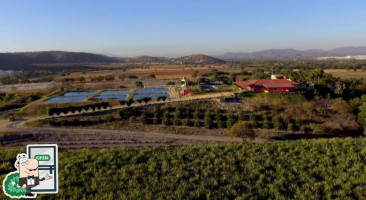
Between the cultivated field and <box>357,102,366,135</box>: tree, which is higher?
the cultivated field

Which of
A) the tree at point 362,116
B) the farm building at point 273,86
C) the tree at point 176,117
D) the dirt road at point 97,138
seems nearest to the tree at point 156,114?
the tree at point 176,117

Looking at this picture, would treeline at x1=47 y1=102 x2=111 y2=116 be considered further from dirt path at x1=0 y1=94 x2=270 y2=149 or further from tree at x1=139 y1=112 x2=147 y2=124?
tree at x1=139 y1=112 x2=147 y2=124

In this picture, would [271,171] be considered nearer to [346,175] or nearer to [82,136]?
[346,175]

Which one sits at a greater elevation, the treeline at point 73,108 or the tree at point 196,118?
the treeline at point 73,108

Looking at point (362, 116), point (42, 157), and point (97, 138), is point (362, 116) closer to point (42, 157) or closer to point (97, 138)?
point (97, 138)

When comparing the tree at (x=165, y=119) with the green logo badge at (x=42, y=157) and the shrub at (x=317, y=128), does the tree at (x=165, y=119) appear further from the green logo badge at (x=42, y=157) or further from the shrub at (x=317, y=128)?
the green logo badge at (x=42, y=157)

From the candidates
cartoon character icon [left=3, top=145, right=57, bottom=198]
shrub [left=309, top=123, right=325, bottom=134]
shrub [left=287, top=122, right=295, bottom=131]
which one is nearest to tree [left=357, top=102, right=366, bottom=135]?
shrub [left=309, top=123, right=325, bottom=134]
